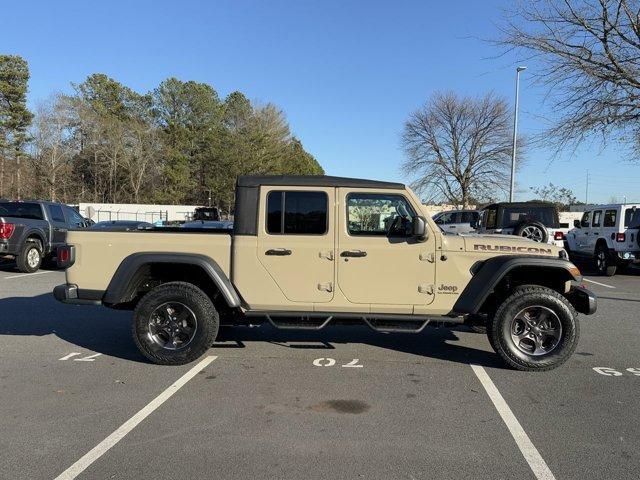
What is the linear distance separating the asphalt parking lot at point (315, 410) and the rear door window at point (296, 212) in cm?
148

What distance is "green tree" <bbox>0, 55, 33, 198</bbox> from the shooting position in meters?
47.5

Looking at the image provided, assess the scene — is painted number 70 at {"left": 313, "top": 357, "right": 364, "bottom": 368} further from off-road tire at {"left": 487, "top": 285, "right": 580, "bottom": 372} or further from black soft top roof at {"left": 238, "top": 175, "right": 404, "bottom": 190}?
black soft top roof at {"left": 238, "top": 175, "right": 404, "bottom": 190}

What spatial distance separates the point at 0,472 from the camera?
3.20 meters

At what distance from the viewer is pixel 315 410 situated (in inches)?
168

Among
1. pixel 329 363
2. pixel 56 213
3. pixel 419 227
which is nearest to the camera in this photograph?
pixel 419 227

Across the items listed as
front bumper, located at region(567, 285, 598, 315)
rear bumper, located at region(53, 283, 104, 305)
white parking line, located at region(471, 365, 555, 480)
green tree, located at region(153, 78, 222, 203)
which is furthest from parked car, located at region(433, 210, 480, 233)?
green tree, located at region(153, 78, 222, 203)

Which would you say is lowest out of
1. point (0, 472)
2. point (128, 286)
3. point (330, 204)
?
point (0, 472)

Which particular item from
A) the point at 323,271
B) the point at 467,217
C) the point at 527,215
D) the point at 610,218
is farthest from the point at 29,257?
the point at 467,217

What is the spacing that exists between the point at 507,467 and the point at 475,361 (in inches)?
95.3

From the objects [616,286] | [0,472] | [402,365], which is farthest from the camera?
[616,286]

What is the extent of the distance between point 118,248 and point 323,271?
219cm

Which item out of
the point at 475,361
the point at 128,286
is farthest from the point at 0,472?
the point at 475,361

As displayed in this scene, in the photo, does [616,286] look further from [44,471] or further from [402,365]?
[44,471]

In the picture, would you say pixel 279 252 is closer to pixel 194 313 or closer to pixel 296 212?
pixel 296 212
